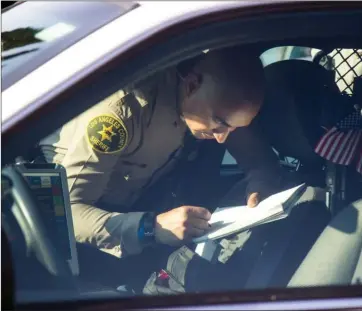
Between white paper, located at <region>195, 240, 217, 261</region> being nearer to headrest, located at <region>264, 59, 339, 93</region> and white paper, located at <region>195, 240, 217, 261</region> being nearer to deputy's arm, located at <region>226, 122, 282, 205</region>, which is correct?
deputy's arm, located at <region>226, 122, 282, 205</region>

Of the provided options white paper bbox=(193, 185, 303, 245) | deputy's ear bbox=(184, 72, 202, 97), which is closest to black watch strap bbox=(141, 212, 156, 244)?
white paper bbox=(193, 185, 303, 245)

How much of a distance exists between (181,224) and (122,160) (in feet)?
0.75

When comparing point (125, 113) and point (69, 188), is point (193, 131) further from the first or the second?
point (69, 188)

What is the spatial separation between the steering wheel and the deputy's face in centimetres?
46

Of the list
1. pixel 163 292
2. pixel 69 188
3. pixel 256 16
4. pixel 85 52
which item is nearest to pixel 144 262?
pixel 163 292

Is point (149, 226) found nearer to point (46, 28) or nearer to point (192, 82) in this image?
point (192, 82)

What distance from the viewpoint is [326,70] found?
1983 mm

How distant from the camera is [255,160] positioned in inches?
75.1

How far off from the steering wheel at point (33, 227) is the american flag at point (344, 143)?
83 centimetres

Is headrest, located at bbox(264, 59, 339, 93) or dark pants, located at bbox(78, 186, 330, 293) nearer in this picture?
dark pants, located at bbox(78, 186, 330, 293)

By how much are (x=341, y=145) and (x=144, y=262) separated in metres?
0.66

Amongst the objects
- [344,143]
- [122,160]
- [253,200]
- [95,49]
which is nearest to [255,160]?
[253,200]

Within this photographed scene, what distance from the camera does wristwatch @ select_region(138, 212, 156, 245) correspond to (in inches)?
69.7

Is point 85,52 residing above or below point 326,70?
above
